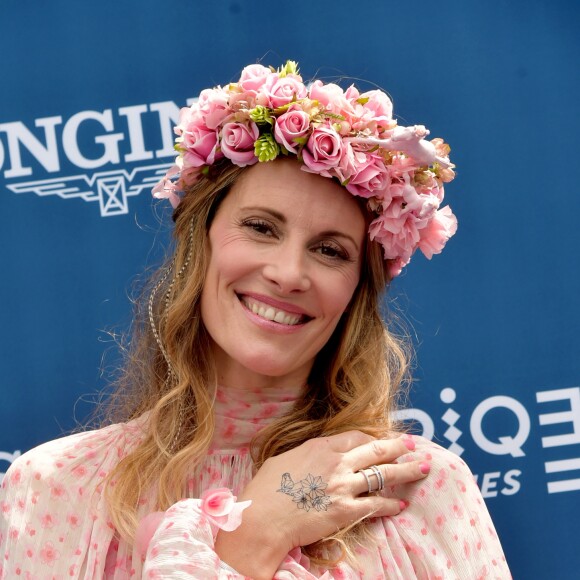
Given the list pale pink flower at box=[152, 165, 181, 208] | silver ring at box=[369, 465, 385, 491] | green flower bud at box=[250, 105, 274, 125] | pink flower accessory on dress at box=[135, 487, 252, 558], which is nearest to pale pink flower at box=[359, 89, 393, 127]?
green flower bud at box=[250, 105, 274, 125]

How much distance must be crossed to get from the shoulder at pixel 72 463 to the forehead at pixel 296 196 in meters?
0.61

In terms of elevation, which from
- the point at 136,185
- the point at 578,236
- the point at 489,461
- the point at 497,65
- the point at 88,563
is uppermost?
the point at 497,65

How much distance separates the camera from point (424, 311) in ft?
10.4

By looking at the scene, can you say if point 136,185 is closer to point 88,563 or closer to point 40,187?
point 40,187

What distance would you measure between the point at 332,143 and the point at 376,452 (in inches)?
26.8

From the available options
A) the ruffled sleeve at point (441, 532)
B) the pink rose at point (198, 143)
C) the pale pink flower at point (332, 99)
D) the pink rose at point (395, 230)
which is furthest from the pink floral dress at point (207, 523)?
the pale pink flower at point (332, 99)

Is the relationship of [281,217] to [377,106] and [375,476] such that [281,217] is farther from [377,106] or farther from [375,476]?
[375,476]

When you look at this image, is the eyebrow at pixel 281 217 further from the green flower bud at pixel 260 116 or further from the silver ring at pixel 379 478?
the silver ring at pixel 379 478

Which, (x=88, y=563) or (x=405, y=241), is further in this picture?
(x=405, y=241)

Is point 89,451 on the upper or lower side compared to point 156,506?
upper

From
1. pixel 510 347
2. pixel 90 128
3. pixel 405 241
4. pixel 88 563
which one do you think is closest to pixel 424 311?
pixel 510 347

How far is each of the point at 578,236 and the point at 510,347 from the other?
1.25 feet

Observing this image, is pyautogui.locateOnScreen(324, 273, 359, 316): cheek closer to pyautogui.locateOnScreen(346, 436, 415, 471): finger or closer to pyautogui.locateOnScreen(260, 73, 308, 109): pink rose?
pyautogui.locateOnScreen(346, 436, 415, 471): finger

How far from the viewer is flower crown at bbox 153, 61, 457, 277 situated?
2357 mm
